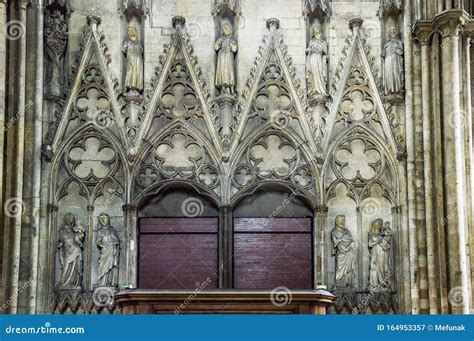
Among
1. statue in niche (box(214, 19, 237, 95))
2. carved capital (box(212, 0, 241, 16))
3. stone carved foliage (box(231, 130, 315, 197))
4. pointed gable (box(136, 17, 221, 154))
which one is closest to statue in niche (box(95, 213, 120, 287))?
pointed gable (box(136, 17, 221, 154))

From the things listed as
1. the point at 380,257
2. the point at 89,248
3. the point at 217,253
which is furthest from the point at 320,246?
the point at 89,248

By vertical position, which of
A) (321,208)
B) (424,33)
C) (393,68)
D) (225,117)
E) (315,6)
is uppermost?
(315,6)

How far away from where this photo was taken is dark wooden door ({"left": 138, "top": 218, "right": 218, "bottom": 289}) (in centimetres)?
1920

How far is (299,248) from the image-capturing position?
19.5 m

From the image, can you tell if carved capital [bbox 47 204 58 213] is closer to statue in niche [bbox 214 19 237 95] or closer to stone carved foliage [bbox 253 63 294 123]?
statue in niche [bbox 214 19 237 95]

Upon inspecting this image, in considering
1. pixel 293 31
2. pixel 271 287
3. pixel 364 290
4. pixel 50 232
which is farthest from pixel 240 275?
pixel 293 31

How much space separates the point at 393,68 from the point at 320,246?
11.9 ft

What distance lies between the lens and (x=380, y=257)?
19188 mm

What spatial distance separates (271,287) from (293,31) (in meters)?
4.95

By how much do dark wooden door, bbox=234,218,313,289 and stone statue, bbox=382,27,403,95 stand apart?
2925mm

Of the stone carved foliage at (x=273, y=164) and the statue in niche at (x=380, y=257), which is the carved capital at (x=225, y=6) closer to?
the stone carved foliage at (x=273, y=164)

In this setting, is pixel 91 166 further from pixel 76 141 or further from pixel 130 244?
pixel 130 244

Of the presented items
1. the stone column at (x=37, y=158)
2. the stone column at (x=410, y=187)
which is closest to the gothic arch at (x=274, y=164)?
the stone column at (x=410, y=187)

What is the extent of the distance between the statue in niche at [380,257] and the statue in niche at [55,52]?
637cm
